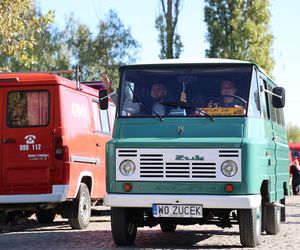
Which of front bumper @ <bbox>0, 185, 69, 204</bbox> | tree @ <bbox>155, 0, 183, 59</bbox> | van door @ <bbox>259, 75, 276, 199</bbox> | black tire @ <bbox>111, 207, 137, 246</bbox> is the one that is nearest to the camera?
black tire @ <bbox>111, 207, 137, 246</bbox>

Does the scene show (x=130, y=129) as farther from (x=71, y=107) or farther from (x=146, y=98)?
(x=71, y=107)

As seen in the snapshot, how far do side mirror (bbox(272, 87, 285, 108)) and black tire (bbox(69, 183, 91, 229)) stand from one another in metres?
3.98

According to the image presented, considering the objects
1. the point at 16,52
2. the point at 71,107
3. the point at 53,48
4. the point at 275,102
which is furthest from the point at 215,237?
the point at 53,48

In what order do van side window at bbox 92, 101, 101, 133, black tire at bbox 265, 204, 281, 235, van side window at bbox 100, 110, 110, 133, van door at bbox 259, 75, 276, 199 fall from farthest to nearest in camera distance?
1. van side window at bbox 100, 110, 110, 133
2. van side window at bbox 92, 101, 101, 133
3. black tire at bbox 265, 204, 281, 235
4. van door at bbox 259, 75, 276, 199

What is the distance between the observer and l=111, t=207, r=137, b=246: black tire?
419 inches

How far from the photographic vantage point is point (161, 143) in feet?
33.9

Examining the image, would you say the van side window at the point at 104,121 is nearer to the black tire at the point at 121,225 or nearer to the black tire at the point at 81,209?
the black tire at the point at 81,209

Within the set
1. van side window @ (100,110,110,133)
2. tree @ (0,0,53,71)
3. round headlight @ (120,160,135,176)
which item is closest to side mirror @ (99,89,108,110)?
round headlight @ (120,160,135,176)

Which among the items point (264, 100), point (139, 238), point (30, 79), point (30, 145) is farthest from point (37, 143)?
point (264, 100)

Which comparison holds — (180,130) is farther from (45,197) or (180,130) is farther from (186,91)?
(45,197)

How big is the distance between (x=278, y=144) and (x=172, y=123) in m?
2.74

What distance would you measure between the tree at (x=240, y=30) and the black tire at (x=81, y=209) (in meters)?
28.3

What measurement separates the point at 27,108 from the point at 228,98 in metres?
3.79

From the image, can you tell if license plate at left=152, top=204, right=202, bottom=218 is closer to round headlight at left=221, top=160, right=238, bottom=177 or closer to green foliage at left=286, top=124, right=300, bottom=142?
round headlight at left=221, top=160, right=238, bottom=177
